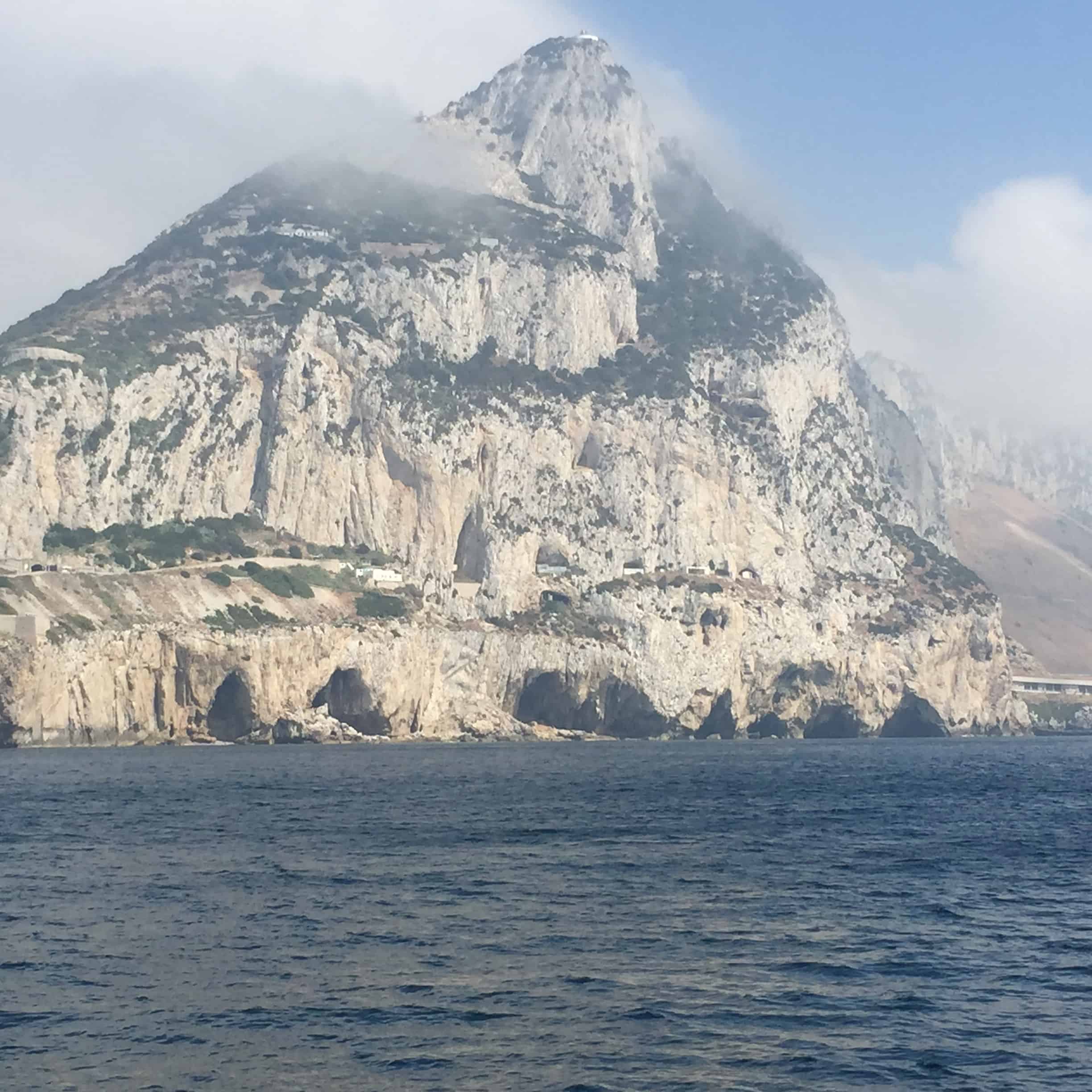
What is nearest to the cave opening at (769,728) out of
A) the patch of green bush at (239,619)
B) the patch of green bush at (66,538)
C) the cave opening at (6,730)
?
the patch of green bush at (239,619)

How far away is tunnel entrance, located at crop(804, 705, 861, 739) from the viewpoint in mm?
185000

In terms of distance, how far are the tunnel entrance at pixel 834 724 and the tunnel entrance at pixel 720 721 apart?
1105 cm

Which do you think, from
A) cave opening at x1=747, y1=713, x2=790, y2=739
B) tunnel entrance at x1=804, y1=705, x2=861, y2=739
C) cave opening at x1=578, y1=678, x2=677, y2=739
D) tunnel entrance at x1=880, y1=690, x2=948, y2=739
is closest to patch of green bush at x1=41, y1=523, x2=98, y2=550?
cave opening at x1=578, y1=678, x2=677, y2=739

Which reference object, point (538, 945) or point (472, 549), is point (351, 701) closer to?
point (472, 549)

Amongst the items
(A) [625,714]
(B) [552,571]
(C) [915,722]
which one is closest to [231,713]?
(A) [625,714]

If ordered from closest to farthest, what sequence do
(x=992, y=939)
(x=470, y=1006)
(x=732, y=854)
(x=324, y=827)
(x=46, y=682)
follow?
(x=470, y=1006), (x=992, y=939), (x=732, y=854), (x=324, y=827), (x=46, y=682)

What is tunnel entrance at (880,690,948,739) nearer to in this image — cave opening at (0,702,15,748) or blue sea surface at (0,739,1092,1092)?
cave opening at (0,702,15,748)

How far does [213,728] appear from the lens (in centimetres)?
13850

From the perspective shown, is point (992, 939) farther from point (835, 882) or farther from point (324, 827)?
point (324, 827)

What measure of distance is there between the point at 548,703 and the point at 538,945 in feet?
414

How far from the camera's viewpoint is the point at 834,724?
18662cm

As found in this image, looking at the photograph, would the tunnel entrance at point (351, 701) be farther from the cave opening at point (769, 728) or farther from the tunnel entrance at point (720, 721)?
the cave opening at point (769, 728)

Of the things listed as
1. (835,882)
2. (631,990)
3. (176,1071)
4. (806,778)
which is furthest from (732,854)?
(806,778)

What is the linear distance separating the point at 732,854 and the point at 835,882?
725 centimetres
